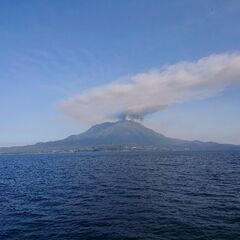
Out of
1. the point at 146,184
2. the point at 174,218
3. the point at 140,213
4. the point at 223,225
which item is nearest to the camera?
the point at 223,225

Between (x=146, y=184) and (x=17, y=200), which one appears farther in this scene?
(x=146, y=184)

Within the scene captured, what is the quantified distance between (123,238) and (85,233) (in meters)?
4.42

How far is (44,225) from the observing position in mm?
39406

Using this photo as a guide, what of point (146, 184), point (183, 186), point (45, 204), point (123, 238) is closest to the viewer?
point (123, 238)

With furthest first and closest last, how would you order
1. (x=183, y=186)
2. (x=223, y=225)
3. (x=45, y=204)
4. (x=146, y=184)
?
(x=146, y=184)
(x=183, y=186)
(x=45, y=204)
(x=223, y=225)

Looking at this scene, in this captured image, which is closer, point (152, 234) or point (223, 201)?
point (152, 234)

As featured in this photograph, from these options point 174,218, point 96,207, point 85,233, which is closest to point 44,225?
point 85,233

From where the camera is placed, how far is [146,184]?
71688 millimetres

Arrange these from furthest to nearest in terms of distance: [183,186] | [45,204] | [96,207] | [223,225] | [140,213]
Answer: [183,186] → [45,204] → [96,207] → [140,213] → [223,225]

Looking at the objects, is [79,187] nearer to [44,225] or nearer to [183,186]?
[183,186]

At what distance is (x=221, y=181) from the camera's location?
7356 centimetres

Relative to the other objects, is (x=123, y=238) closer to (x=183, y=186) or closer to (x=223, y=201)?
(x=223, y=201)

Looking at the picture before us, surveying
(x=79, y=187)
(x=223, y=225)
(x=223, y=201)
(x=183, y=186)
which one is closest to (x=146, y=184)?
(x=183, y=186)

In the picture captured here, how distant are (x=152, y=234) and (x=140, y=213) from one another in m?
9.25
